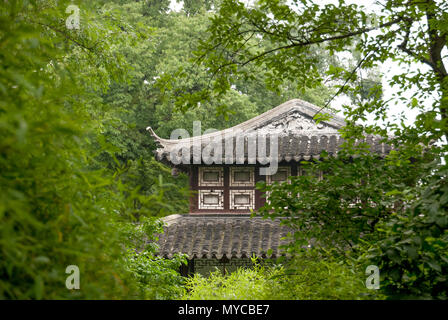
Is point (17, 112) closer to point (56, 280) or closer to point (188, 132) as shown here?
point (56, 280)

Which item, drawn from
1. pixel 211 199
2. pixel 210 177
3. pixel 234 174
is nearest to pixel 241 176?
pixel 234 174

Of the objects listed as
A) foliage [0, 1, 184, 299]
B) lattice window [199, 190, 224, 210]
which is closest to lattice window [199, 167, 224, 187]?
lattice window [199, 190, 224, 210]

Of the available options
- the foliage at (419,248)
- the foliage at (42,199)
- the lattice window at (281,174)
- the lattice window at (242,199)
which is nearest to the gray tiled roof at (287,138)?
the lattice window at (281,174)

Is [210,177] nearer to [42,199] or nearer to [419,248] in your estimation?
[419,248]

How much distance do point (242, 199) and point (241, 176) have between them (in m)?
0.45

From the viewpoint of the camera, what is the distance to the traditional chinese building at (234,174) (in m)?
8.52

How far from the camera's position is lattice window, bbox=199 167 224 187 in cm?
898

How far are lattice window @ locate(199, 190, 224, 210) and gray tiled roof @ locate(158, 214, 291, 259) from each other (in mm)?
201

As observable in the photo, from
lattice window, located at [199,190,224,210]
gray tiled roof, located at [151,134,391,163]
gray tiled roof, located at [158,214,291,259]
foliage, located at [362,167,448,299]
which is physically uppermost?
gray tiled roof, located at [151,134,391,163]

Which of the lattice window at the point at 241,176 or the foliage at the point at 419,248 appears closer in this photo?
the foliage at the point at 419,248

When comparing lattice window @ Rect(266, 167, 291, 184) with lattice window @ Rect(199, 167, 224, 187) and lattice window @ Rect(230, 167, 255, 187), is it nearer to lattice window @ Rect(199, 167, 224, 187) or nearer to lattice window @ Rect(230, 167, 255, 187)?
lattice window @ Rect(230, 167, 255, 187)

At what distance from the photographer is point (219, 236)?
8.45 metres

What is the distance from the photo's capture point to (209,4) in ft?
54.4

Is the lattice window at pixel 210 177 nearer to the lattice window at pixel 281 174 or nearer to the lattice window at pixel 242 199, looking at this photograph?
the lattice window at pixel 242 199
